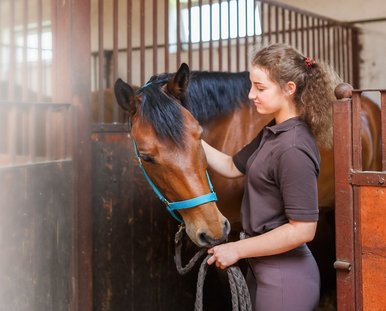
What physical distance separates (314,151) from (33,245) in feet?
2.71

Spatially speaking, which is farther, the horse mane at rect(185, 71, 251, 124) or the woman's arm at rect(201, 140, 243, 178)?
the horse mane at rect(185, 71, 251, 124)

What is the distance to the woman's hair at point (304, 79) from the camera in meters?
1.27

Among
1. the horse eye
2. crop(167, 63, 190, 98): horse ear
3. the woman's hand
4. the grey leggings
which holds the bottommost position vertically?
the grey leggings

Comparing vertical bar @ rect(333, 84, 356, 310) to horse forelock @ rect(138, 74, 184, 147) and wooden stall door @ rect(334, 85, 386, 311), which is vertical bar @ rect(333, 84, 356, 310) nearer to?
wooden stall door @ rect(334, 85, 386, 311)

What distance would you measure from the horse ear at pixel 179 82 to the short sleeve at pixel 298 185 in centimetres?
51

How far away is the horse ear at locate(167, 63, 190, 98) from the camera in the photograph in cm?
158

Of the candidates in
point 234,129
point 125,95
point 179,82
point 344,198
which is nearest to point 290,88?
point 344,198

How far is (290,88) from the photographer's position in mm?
1279

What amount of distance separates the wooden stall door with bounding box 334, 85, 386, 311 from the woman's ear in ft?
0.35

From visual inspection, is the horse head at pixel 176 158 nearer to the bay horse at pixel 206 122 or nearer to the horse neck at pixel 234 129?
the bay horse at pixel 206 122

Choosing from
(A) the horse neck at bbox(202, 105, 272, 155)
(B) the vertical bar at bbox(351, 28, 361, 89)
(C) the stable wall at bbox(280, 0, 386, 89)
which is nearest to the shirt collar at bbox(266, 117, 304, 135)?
(A) the horse neck at bbox(202, 105, 272, 155)

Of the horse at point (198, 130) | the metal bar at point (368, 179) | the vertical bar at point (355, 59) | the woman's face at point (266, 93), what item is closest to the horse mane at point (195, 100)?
the horse at point (198, 130)

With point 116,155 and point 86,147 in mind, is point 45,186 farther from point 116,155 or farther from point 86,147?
point 116,155

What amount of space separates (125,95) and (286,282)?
29.5 inches
